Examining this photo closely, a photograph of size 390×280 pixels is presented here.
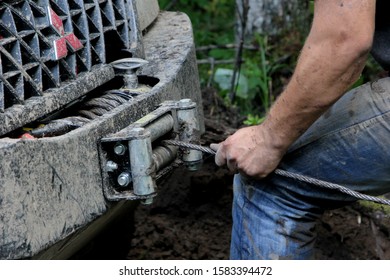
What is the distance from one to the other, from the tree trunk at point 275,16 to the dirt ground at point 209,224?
1.95 metres

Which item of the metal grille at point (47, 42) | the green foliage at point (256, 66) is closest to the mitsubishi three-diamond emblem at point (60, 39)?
the metal grille at point (47, 42)

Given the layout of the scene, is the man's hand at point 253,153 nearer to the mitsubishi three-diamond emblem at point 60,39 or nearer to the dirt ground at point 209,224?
the mitsubishi three-diamond emblem at point 60,39

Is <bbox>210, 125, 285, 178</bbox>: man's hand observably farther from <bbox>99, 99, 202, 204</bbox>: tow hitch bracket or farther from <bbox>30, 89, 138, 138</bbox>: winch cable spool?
<bbox>30, 89, 138, 138</bbox>: winch cable spool

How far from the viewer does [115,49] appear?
11.5 ft

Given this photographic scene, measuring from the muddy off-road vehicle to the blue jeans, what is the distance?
33 cm

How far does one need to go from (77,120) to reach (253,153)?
2.02ft

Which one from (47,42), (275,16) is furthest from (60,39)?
(275,16)

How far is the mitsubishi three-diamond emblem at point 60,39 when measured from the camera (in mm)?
2998

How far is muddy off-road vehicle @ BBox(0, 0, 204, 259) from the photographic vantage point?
2611mm

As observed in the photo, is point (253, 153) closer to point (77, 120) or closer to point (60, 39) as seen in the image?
point (77, 120)

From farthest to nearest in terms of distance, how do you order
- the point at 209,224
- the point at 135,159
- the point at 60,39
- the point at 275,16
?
the point at 275,16 → the point at 209,224 → the point at 60,39 → the point at 135,159

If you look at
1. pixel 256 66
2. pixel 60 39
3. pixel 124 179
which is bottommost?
pixel 256 66

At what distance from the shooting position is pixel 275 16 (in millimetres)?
6730
